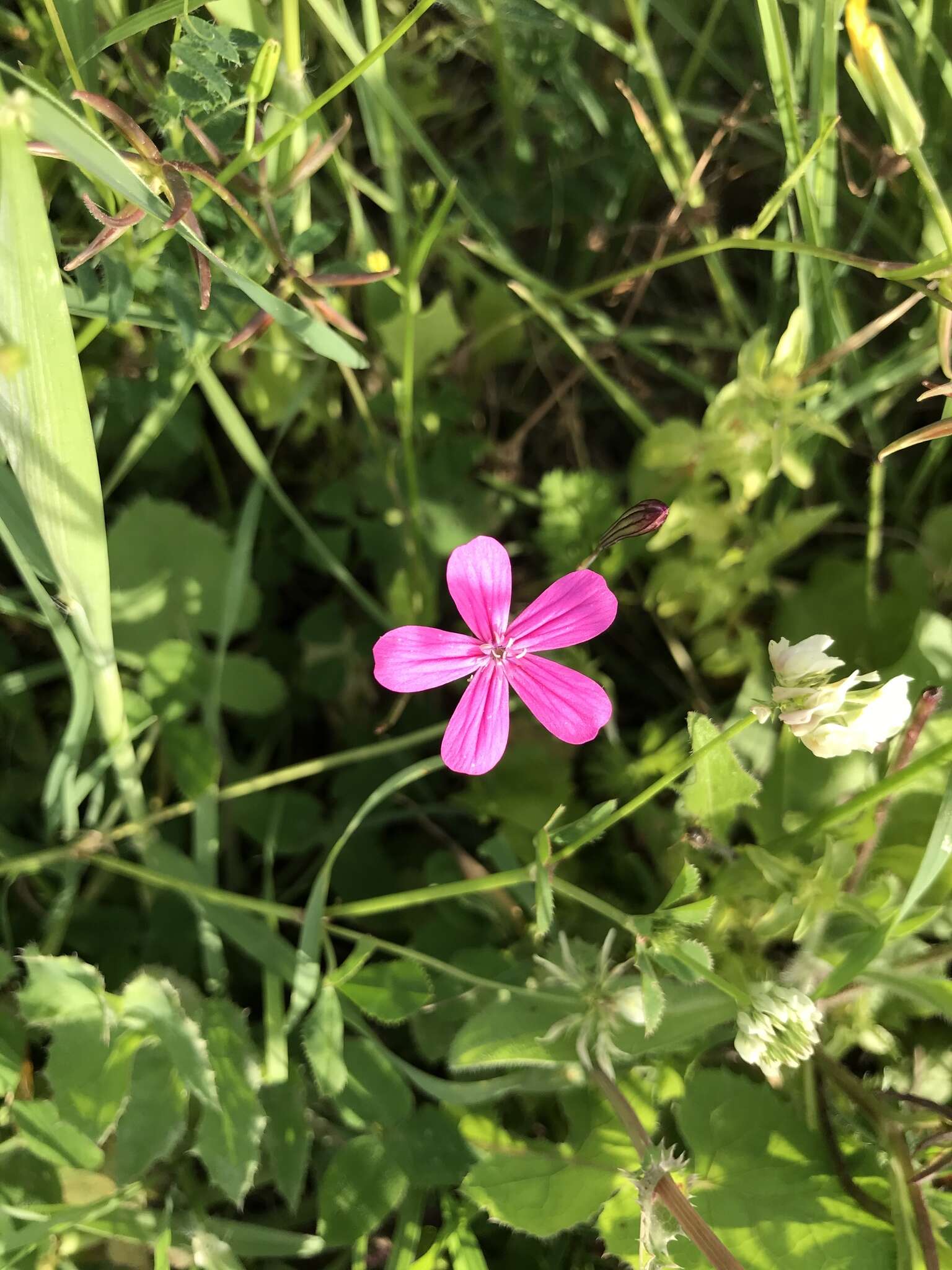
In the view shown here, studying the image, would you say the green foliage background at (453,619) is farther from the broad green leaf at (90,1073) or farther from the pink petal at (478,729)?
the pink petal at (478,729)

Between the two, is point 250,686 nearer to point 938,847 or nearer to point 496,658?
point 496,658

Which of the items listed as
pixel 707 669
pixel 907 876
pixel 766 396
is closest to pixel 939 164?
pixel 766 396

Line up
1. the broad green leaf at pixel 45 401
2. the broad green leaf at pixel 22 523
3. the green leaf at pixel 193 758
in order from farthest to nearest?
the green leaf at pixel 193 758, the broad green leaf at pixel 22 523, the broad green leaf at pixel 45 401

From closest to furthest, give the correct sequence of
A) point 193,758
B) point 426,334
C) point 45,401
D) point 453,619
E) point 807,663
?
1. point 45,401
2. point 807,663
3. point 193,758
4. point 426,334
5. point 453,619

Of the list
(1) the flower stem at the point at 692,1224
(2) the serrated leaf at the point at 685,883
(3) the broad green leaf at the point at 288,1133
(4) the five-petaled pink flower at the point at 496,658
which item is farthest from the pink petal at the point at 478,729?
(3) the broad green leaf at the point at 288,1133

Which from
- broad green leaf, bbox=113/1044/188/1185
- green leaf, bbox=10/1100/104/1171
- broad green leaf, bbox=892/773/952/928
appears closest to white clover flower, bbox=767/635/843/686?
broad green leaf, bbox=892/773/952/928

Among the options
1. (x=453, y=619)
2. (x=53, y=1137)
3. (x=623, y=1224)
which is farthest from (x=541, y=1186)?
(x=453, y=619)
